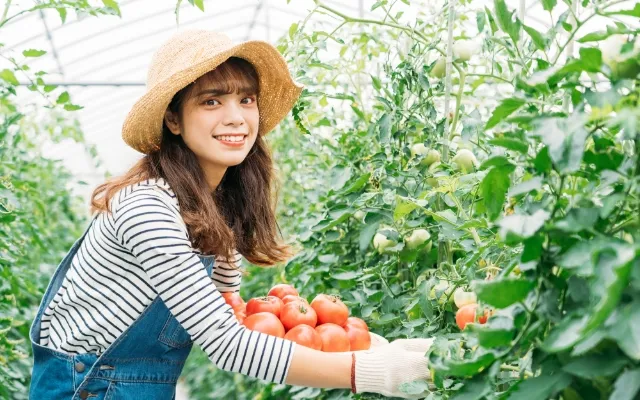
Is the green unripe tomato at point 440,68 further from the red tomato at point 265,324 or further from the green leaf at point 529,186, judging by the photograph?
the green leaf at point 529,186

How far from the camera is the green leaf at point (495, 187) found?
0.97 m

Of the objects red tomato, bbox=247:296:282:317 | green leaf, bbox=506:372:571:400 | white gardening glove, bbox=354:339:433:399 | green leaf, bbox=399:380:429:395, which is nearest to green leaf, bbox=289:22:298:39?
red tomato, bbox=247:296:282:317

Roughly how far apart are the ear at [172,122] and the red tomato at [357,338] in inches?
24.1

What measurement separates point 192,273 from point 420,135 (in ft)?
2.53

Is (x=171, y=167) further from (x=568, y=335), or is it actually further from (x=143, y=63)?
(x=143, y=63)

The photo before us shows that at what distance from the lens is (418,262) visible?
6.54ft

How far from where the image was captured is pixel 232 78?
71.4 inches

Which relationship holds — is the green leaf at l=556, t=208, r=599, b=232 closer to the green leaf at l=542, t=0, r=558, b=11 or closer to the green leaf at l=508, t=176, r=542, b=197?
the green leaf at l=508, t=176, r=542, b=197

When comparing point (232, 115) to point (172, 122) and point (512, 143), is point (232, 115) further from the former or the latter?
point (512, 143)

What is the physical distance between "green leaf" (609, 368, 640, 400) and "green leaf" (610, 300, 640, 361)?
32 mm

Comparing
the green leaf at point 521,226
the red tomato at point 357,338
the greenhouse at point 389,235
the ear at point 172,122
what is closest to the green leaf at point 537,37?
the greenhouse at point 389,235

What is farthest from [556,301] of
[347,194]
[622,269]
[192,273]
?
[347,194]

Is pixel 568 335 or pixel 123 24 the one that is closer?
pixel 568 335

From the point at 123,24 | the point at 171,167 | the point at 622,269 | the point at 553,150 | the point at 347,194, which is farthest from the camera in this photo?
the point at 123,24
